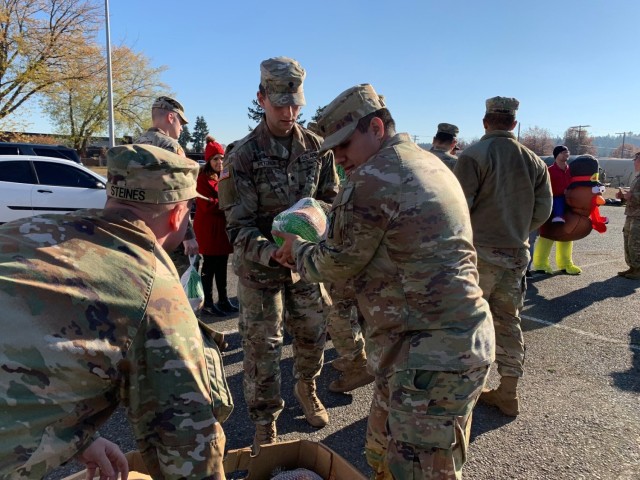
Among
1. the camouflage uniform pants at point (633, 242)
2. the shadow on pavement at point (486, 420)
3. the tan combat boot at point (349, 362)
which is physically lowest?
the shadow on pavement at point (486, 420)

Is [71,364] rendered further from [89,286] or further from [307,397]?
[307,397]

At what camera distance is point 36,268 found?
3.89ft

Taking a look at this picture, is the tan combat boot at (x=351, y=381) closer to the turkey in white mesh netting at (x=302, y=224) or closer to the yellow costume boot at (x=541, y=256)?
the turkey in white mesh netting at (x=302, y=224)

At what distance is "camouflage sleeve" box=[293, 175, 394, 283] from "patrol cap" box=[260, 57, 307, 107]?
1017 mm

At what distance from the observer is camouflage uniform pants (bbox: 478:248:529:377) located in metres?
3.51

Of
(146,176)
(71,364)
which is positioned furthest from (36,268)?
(146,176)

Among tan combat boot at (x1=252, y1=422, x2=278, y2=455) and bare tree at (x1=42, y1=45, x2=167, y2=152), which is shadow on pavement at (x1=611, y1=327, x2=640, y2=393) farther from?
bare tree at (x1=42, y1=45, x2=167, y2=152)

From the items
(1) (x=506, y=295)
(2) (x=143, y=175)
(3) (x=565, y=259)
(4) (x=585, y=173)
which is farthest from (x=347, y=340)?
(3) (x=565, y=259)

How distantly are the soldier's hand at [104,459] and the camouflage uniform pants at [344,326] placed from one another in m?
2.61

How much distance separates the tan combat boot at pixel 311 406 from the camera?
3.34 m

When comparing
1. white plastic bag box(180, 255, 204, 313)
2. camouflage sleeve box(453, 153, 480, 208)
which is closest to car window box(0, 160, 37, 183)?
white plastic bag box(180, 255, 204, 313)

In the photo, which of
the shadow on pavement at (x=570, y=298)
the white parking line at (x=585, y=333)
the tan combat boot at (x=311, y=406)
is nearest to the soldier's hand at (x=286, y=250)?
the tan combat boot at (x=311, y=406)

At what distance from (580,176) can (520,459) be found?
5.65m

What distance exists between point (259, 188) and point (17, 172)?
7.85m
